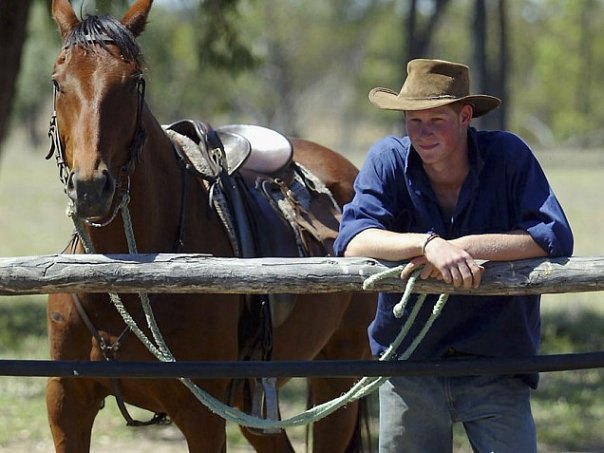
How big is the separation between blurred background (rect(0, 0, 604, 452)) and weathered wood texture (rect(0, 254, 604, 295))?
3.23ft

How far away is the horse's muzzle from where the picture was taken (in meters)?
3.06

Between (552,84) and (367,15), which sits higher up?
(367,15)

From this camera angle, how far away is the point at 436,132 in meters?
3.09

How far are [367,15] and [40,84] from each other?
20.3m

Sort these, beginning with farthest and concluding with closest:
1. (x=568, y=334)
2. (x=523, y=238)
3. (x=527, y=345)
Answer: (x=568, y=334), (x=527, y=345), (x=523, y=238)

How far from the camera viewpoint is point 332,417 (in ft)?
16.7

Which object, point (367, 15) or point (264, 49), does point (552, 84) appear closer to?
point (367, 15)

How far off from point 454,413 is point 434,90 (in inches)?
39.2

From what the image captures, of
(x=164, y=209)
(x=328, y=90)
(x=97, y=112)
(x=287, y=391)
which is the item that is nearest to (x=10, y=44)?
(x=287, y=391)

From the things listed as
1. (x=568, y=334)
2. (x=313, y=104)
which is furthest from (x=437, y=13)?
(x=313, y=104)

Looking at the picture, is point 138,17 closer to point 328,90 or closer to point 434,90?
point 434,90

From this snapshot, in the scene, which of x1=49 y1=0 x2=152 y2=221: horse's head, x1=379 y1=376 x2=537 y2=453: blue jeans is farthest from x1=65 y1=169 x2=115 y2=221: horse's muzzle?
x1=379 y1=376 x2=537 y2=453: blue jeans

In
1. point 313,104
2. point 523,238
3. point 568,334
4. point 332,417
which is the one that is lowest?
point 313,104

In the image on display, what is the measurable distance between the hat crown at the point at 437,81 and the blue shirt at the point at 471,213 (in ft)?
0.50
